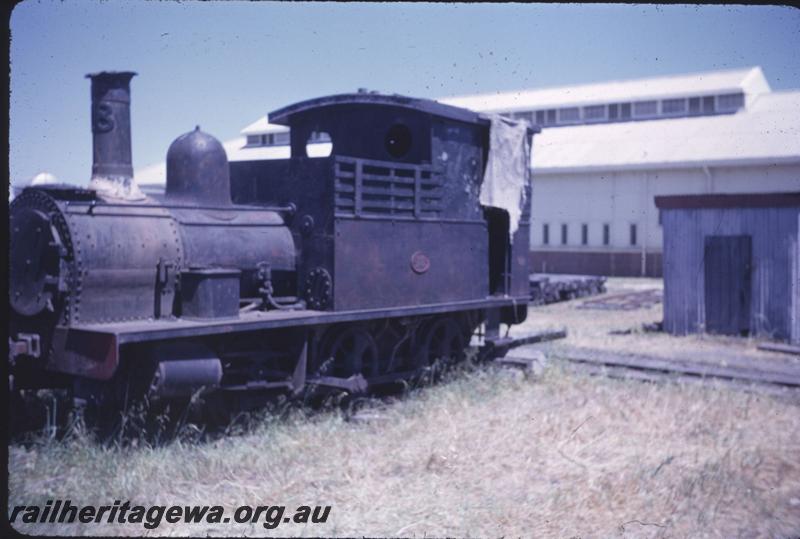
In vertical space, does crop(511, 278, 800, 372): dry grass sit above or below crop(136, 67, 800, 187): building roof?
below

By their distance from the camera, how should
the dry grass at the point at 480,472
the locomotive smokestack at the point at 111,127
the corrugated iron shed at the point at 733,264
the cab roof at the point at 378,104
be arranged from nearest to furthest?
the dry grass at the point at 480,472 < the locomotive smokestack at the point at 111,127 < the cab roof at the point at 378,104 < the corrugated iron shed at the point at 733,264

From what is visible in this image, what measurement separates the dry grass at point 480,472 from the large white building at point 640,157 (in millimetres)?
13326

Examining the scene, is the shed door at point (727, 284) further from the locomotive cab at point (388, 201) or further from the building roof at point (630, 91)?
the building roof at point (630, 91)

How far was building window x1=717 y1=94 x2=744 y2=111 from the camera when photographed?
27344mm

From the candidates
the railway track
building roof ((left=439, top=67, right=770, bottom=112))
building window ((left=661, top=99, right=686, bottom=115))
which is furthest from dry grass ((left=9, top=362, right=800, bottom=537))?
building window ((left=661, top=99, right=686, bottom=115))

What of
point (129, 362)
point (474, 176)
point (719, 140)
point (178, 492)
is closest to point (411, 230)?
point (474, 176)

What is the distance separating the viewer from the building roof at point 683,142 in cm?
2170

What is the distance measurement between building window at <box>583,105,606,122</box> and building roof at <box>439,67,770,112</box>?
215 millimetres

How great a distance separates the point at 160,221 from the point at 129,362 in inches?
46.9

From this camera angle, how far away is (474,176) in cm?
897

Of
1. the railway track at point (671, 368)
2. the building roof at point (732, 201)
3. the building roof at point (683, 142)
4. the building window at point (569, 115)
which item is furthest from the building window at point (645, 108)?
the railway track at point (671, 368)

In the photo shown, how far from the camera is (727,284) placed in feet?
41.2

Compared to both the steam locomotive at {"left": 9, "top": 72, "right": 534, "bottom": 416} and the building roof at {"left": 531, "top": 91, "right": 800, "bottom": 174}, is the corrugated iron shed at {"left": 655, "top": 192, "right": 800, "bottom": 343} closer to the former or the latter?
the steam locomotive at {"left": 9, "top": 72, "right": 534, "bottom": 416}

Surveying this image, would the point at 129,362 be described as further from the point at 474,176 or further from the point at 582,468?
the point at 474,176
